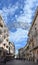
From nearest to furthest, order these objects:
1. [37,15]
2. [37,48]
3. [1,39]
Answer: [37,48]
[37,15]
[1,39]

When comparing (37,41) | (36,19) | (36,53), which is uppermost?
(36,19)

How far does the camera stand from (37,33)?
1518 inches

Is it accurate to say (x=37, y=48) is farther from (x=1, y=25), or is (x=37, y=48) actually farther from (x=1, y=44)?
(x=1, y=25)

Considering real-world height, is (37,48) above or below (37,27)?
below

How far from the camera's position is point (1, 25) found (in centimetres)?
5234

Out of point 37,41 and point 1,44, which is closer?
point 37,41

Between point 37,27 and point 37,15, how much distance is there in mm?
3481

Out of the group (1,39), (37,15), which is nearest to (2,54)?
(1,39)

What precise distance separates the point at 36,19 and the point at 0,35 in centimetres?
1378

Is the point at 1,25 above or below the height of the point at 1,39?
above

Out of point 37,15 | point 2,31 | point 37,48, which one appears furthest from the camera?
point 2,31

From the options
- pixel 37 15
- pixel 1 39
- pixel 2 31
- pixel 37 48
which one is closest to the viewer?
pixel 37 48

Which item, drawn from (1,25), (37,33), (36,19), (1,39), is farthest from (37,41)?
(1,25)

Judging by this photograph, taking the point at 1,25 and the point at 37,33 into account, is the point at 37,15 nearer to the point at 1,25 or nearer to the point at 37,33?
the point at 37,33
